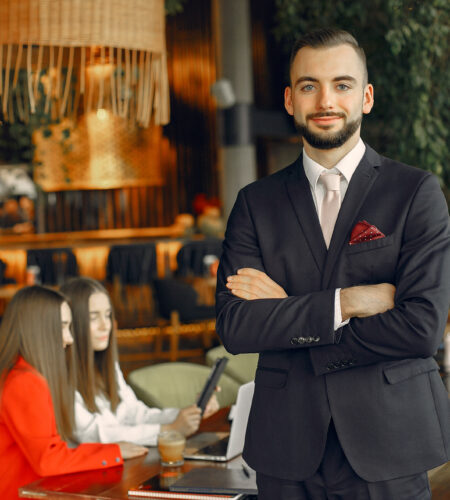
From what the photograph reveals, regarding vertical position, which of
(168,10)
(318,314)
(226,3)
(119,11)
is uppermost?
(226,3)

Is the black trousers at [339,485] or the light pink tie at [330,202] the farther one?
the light pink tie at [330,202]

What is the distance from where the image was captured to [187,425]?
2.58 meters

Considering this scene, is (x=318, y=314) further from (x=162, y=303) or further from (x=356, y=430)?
(x=162, y=303)

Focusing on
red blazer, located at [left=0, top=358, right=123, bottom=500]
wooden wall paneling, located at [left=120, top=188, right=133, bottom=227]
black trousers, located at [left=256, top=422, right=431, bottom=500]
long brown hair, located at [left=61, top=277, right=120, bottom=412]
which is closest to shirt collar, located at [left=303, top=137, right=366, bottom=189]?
black trousers, located at [left=256, top=422, right=431, bottom=500]

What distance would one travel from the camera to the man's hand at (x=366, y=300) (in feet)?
5.00

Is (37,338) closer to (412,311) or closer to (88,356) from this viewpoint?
(88,356)

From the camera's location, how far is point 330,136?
156 centimetres

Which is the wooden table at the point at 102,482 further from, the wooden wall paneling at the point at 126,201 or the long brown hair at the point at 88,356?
the wooden wall paneling at the point at 126,201

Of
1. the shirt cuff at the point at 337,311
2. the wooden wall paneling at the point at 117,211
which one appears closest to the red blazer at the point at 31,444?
the shirt cuff at the point at 337,311

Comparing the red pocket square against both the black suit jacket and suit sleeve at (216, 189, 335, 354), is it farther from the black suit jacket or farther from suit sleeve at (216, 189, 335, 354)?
suit sleeve at (216, 189, 335, 354)

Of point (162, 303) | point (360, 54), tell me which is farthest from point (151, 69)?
point (162, 303)

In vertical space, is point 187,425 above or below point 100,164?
below

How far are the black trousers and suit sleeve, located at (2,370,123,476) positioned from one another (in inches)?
36.1

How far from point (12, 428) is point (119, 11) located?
1292mm
